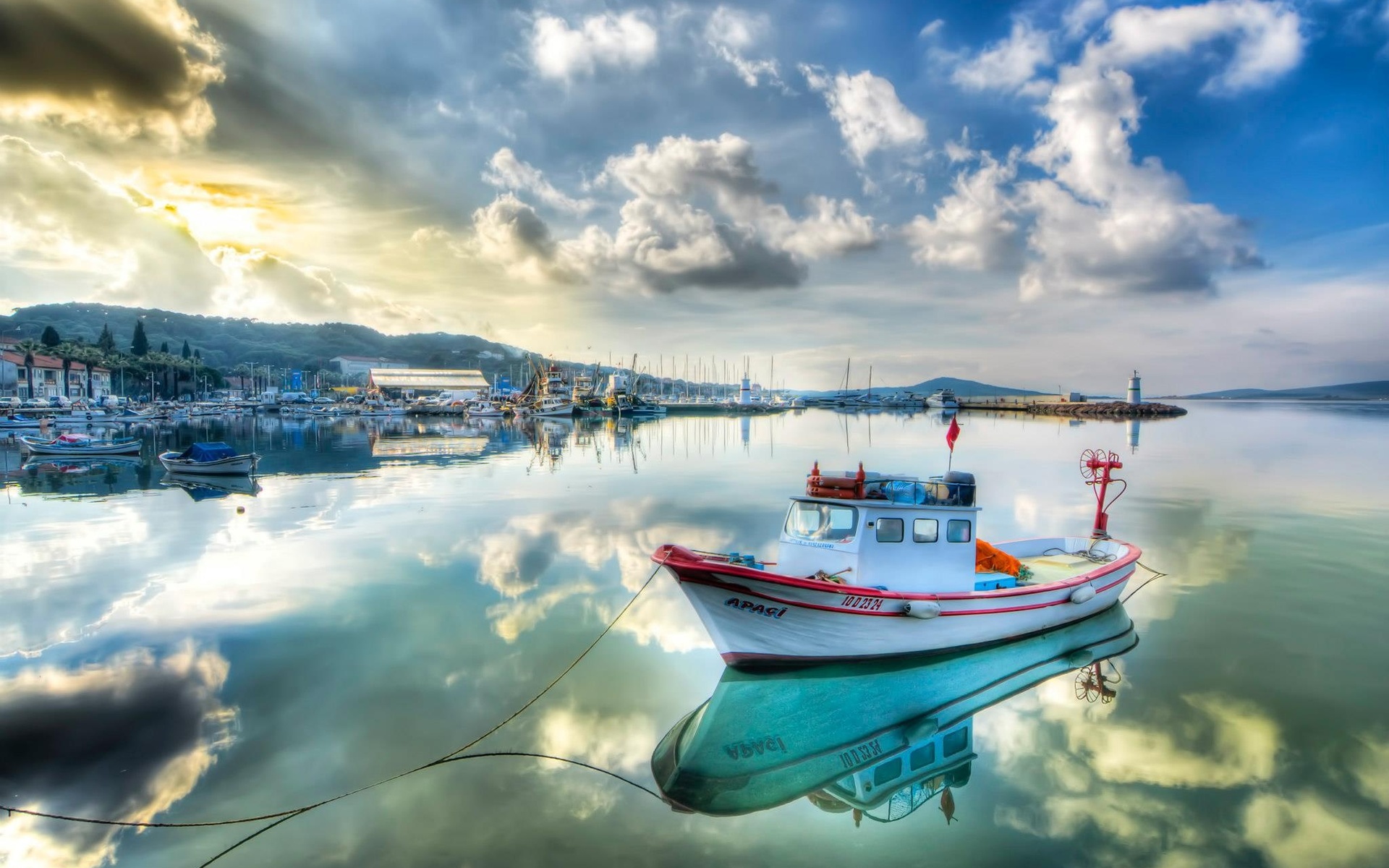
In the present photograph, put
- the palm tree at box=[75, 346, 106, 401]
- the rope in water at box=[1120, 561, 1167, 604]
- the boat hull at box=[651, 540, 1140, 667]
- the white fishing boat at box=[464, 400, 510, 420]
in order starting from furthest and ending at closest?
the palm tree at box=[75, 346, 106, 401]
the white fishing boat at box=[464, 400, 510, 420]
the rope in water at box=[1120, 561, 1167, 604]
the boat hull at box=[651, 540, 1140, 667]

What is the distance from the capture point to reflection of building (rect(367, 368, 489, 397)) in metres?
169

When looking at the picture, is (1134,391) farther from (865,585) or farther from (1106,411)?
(865,585)

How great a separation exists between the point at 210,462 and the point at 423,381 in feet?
482

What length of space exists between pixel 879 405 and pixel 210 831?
623 feet

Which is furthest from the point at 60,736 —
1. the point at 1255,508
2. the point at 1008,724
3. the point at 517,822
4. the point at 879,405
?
the point at 879,405

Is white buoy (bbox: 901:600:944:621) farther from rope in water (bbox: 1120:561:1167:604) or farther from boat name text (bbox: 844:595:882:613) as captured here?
rope in water (bbox: 1120:561:1167:604)

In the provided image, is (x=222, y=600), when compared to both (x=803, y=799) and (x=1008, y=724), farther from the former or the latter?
(x=1008, y=724)

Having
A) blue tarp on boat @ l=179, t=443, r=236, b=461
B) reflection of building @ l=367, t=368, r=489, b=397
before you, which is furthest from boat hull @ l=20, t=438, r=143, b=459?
reflection of building @ l=367, t=368, r=489, b=397

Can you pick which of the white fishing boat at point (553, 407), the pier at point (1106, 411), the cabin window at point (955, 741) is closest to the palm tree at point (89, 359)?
the white fishing boat at point (553, 407)

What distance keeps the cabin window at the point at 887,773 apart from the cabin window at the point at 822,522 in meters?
3.90

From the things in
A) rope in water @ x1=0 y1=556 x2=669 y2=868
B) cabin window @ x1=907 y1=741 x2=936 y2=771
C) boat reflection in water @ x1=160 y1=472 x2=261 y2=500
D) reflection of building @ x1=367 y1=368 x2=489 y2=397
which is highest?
reflection of building @ x1=367 y1=368 x2=489 y2=397

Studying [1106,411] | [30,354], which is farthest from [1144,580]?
[30,354]

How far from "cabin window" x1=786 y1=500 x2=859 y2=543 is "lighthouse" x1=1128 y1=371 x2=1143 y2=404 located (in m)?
140

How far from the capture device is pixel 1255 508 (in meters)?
29.8
